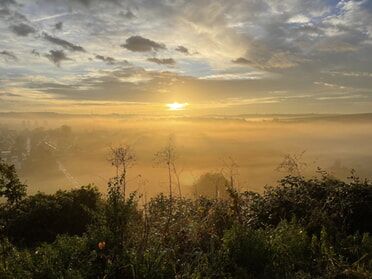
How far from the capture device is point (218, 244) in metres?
5.03

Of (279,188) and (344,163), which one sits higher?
(279,188)

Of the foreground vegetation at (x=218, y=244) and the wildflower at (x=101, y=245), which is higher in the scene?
the wildflower at (x=101, y=245)

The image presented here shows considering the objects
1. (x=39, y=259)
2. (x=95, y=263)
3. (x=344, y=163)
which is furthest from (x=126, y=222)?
(x=344, y=163)

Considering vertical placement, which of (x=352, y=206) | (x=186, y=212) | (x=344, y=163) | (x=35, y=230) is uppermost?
(x=352, y=206)

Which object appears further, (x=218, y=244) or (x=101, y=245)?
(x=218, y=244)

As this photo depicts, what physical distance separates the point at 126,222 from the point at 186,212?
295 centimetres

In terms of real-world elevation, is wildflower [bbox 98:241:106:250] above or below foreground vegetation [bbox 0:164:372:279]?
above

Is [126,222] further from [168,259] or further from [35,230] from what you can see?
[35,230]

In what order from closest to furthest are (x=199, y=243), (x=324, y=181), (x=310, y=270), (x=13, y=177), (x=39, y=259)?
(x=39, y=259), (x=310, y=270), (x=199, y=243), (x=13, y=177), (x=324, y=181)

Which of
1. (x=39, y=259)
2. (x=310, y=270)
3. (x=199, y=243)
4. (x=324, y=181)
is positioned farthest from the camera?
(x=324, y=181)

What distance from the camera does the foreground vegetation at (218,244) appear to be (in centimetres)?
376

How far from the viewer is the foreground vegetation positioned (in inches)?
148

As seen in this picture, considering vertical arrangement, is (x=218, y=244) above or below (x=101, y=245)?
below

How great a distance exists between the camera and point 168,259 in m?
4.12
